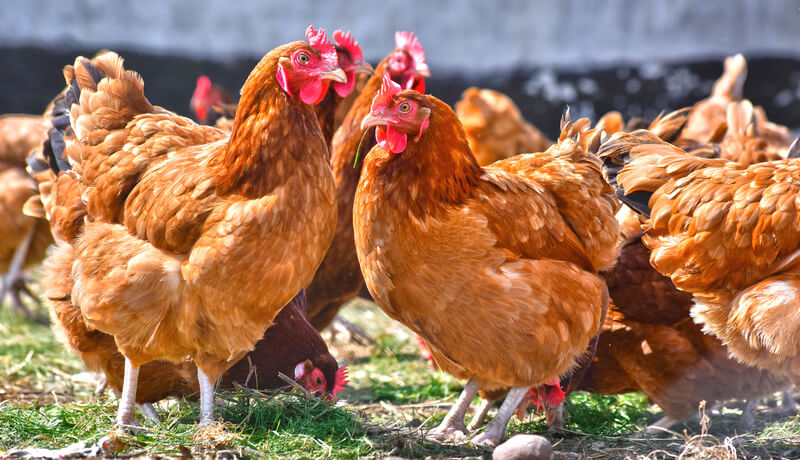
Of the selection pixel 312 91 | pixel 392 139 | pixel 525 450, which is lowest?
pixel 525 450

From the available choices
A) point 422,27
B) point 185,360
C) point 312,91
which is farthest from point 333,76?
point 422,27

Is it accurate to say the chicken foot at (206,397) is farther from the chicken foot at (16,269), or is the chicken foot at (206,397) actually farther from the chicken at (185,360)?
the chicken foot at (16,269)

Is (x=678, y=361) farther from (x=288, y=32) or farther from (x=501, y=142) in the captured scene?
(x=288, y=32)

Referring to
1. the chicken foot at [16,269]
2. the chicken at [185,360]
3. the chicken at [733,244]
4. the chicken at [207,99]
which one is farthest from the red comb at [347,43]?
the chicken foot at [16,269]

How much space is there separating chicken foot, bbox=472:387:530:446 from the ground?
0.09 metres

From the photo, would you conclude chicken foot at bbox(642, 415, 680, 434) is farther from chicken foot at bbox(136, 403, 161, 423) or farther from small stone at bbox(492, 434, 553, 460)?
chicken foot at bbox(136, 403, 161, 423)

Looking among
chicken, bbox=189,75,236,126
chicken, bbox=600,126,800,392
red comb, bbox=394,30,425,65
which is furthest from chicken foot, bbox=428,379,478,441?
chicken, bbox=189,75,236,126

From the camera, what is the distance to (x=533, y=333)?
8.72 ft

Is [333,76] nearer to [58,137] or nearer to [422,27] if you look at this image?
[58,137]

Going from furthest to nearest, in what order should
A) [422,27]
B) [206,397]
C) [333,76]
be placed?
[422,27]
[206,397]
[333,76]

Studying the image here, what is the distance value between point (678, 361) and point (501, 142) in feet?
8.91

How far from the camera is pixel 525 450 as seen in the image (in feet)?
8.05

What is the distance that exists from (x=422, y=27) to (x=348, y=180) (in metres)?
2.92

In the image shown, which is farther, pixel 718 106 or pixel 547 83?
pixel 547 83
